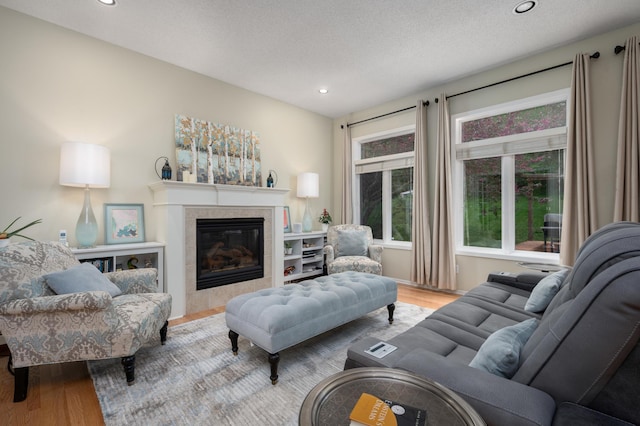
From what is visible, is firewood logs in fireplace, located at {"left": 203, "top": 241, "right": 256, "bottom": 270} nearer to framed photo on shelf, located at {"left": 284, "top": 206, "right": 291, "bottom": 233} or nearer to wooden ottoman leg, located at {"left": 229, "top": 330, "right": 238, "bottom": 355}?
framed photo on shelf, located at {"left": 284, "top": 206, "right": 291, "bottom": 233}

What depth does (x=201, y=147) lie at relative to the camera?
357cm

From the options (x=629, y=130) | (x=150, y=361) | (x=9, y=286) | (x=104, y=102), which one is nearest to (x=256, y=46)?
(x=104, y=102)

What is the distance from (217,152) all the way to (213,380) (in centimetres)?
268

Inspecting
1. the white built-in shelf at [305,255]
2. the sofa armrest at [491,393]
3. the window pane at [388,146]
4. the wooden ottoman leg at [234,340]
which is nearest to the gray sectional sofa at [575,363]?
the sofa armrest at [491,393]

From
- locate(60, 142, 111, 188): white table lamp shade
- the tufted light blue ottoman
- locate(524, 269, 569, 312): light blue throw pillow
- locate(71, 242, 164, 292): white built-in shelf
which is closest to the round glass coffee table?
the tufted light blue ottoman

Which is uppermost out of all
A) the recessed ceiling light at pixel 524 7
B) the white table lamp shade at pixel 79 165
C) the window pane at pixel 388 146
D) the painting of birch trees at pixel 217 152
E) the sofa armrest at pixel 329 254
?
the recessed ceiling light at pixel 524 7

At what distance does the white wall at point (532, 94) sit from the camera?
2.81 metres

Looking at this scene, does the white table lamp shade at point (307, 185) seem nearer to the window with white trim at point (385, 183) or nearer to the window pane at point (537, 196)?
the window with white trim at point (385, 183)

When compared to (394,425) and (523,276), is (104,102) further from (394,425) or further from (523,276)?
(523,276)

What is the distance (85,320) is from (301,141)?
3767mm

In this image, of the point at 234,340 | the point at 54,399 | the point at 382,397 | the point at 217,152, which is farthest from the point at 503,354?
the point at 217,152

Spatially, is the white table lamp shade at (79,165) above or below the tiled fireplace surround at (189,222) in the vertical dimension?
above

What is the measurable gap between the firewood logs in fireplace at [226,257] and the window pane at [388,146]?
2653 millimetres

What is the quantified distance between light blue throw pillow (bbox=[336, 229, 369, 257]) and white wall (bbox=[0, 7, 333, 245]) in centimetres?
225
